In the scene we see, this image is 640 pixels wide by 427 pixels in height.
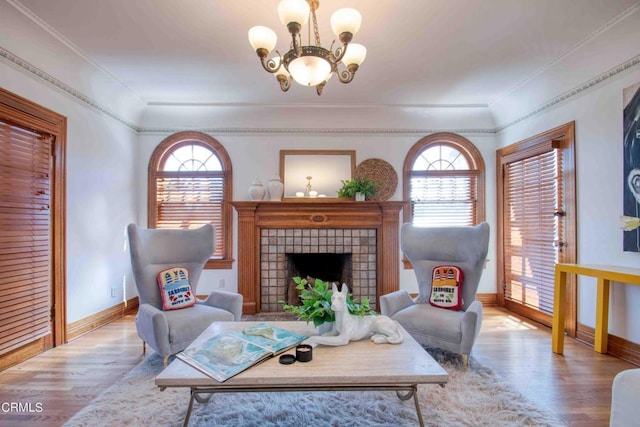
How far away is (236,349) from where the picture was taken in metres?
1.67

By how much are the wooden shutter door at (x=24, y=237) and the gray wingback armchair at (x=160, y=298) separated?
0.80 metres

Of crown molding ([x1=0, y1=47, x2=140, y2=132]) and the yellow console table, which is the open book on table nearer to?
the yellow console table

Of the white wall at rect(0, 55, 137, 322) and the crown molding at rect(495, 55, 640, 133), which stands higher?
the crown molding at rect(495, 55, 640, 133)

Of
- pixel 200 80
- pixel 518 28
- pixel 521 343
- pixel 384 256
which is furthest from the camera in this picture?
pixel 384 256

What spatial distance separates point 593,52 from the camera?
2.73 m

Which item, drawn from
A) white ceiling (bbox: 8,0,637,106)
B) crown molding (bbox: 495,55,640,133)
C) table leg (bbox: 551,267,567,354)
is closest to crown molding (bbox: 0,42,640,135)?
crown molding (bbox: 495,55,640,133)

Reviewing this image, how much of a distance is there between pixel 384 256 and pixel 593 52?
2.81 meters

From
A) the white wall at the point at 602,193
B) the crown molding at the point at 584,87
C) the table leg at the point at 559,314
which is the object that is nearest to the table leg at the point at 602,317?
the white wall at the point at 602,193

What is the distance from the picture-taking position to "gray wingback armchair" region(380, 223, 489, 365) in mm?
2383

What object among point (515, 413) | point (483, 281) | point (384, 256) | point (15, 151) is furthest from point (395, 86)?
point (15, 151)

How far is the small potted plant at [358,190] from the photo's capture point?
4039mm

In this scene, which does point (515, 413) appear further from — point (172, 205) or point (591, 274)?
point (172, 205)

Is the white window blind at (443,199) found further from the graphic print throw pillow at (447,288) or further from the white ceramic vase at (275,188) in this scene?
the white ceramic vase at (275,188)

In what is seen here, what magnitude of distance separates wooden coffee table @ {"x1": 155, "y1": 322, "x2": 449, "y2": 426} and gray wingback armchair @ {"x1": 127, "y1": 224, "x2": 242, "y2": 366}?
34.9 inches
